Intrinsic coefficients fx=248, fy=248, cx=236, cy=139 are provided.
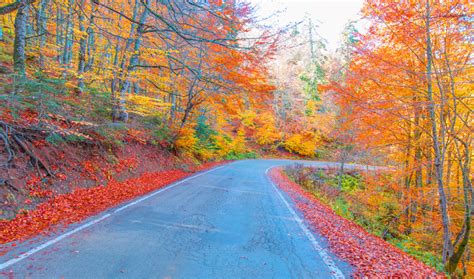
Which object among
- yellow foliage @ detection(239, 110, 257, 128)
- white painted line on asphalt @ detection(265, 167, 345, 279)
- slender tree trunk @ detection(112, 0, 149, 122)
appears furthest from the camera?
yellow foliage @ detection(239, 110, 257, 128)

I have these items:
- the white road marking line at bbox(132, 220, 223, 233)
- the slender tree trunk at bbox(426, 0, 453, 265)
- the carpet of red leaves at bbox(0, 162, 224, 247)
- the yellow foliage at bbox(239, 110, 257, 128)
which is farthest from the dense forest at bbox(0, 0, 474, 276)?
the yellow foliage at bbox(239, 110, 257, 128)

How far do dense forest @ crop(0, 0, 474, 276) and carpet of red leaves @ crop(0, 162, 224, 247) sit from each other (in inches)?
7.6

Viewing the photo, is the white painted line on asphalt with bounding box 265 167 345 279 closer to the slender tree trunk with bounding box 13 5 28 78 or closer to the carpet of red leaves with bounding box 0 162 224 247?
the carpet of red leaves with bounding box 0 162 224 247

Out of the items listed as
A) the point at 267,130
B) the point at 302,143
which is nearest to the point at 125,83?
the point at 267,130

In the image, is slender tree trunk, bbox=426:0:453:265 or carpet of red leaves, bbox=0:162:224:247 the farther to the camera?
→ slender tree trunk, bbox=426:0:453:265

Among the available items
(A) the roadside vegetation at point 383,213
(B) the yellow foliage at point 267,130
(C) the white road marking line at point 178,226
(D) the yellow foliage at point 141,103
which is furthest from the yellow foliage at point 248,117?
(C) the white road marking line at point 178,226

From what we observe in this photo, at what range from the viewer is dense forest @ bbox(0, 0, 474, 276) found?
5371mm

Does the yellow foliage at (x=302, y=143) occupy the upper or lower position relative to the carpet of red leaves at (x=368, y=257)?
upper

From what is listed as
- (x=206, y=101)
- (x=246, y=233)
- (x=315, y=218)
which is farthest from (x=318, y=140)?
(x=246, y=233)

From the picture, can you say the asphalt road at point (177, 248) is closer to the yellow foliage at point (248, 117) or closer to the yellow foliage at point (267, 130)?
the yellow foliage at point (248, 117)

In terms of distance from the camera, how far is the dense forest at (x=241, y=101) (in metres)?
5.37

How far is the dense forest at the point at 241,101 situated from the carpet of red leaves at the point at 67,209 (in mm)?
193

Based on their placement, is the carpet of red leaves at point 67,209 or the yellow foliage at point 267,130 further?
the yellow foliage at point 267,130

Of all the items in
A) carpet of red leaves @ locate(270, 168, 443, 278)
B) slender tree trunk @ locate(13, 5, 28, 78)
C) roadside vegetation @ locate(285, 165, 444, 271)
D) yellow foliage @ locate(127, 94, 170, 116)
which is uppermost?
slender tree trunk @ locate(13, 5, 28, 78)
